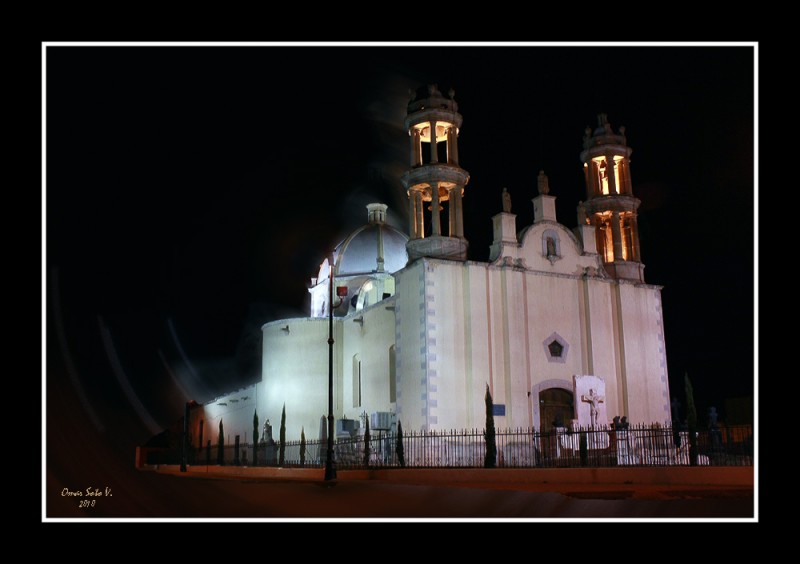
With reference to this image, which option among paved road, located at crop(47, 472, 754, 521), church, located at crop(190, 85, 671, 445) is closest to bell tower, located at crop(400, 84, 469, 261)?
church, located at crop(190, 85, 671, 445)

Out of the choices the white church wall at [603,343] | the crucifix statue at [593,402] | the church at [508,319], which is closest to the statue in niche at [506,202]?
the church at [508,319]

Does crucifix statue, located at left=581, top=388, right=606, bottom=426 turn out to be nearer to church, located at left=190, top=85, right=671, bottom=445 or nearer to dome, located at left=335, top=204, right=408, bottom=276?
church, located at left=190, top=85, right=671, bottom=445

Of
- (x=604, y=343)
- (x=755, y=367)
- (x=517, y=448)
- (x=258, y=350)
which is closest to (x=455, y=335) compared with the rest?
(x=517, y=448)

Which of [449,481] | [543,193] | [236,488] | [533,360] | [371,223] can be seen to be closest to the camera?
[236,488]

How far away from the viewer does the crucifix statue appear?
3031 centimetres

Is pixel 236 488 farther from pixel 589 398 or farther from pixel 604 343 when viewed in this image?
pixel 604 343

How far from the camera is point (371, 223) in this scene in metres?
49.0

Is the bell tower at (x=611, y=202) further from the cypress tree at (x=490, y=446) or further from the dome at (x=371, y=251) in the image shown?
the cypress tree at (x=490, y=446)

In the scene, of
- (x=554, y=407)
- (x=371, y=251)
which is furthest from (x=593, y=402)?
(x=371, y=251)

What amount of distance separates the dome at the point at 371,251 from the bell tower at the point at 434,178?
474 inches

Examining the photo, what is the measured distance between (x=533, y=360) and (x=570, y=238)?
5473 millimetres

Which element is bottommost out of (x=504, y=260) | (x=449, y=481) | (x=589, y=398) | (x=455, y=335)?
(x=449, y=481)

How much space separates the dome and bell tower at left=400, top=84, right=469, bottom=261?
12.0 m

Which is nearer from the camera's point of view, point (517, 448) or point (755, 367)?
point (755, 367)
